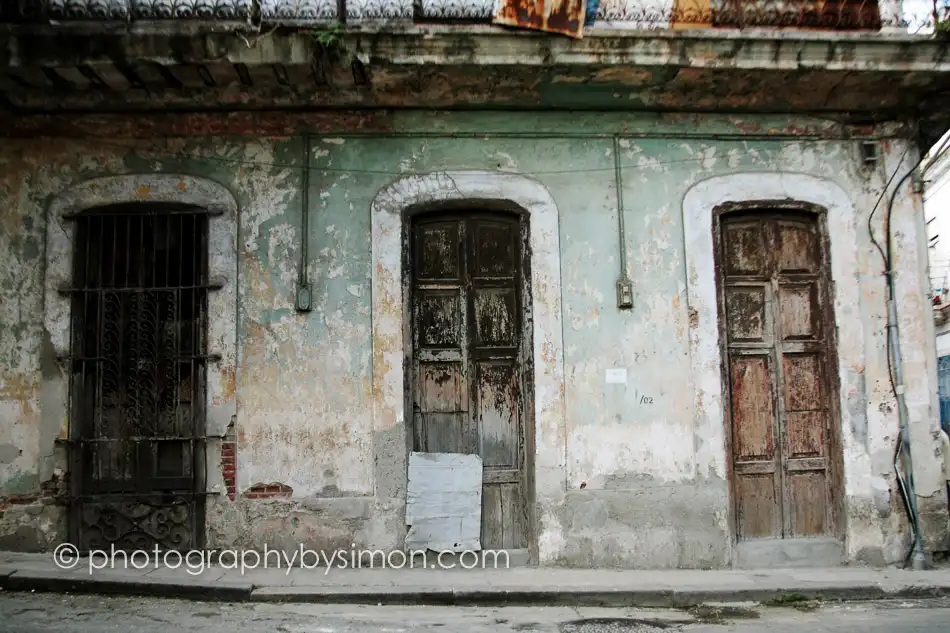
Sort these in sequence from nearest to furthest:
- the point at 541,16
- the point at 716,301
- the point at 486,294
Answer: the point at 541,16 → the point at 716,301 → the point at 486,294

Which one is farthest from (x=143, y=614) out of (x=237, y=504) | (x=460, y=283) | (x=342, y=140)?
(x=342, y=140)

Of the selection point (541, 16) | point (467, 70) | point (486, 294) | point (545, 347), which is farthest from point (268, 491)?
point (541, 16)

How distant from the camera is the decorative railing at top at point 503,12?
6.43m

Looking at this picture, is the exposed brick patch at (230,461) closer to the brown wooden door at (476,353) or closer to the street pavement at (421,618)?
the street pavement at (421,618)

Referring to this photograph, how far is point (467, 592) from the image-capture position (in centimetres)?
575

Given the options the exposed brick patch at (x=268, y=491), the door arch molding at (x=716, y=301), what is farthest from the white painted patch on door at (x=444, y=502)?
the door arch molding at (x=716, y=301)

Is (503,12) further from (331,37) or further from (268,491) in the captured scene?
(268,491)

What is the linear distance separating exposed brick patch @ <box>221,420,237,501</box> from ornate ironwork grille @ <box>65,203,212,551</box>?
21 centimetres

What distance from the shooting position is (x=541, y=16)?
6.43 m

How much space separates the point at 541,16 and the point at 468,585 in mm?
4599

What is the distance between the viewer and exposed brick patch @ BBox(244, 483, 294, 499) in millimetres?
6562

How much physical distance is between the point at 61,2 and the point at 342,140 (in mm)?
2597

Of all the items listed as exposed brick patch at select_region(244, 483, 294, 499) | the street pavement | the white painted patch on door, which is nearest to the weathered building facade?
exposed brick patch at select_region(244, 483, 294, 499)

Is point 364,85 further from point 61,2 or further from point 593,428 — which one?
point 593,428
